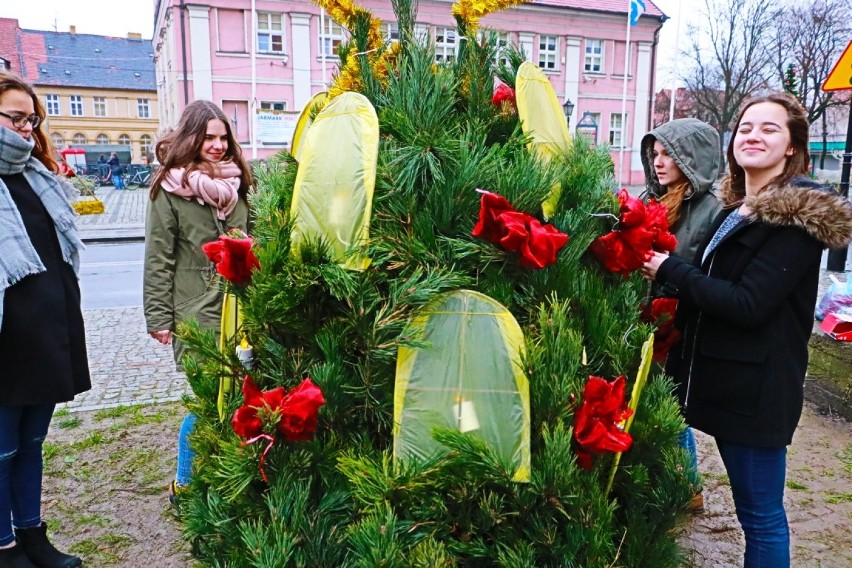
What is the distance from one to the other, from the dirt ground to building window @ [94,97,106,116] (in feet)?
191

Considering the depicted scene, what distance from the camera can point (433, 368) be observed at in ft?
5.05

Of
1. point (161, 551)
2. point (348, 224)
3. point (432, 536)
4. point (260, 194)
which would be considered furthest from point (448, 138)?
point (161, 551)

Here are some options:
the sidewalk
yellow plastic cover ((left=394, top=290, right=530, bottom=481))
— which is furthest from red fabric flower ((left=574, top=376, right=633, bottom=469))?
the sidewalk

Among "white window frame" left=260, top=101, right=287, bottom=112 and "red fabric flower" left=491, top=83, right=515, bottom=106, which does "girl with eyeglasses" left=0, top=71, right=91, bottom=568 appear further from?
"white window frame" left=260, top=101, right=287, bottom=112

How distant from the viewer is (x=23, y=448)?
102 inches

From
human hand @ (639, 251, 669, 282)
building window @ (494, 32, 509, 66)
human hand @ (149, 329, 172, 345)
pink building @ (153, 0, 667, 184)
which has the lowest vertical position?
human hand @ (149, 329, 172, 345)

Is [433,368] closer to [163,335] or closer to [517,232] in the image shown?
[517,232]

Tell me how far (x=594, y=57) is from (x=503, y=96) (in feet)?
103

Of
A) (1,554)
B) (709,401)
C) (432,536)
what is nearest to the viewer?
(432,536)

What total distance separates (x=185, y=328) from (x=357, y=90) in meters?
0.86

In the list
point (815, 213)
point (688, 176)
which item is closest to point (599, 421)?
point (815, 213)

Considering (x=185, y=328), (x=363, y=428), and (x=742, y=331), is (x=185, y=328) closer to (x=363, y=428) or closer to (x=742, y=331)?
(x=363, y=428)

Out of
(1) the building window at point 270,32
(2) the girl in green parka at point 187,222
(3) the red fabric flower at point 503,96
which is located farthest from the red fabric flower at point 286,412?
(1) the building window at point 270,32

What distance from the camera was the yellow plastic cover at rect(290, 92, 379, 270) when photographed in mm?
1579
